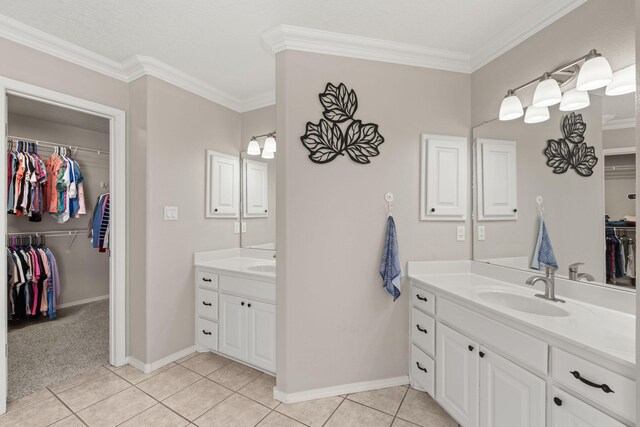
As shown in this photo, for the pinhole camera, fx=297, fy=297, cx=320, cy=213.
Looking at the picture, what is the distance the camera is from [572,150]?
1.65 metres

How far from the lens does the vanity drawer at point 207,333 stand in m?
2.61

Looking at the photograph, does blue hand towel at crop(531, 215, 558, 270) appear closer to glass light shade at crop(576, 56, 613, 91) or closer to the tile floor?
glass light shade at crop(576, 56, 613, 91)

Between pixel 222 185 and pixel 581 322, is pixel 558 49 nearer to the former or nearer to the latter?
pixel 581 322

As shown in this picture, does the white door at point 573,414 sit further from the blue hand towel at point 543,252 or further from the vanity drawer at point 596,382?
the blue hand towel at point 543,252

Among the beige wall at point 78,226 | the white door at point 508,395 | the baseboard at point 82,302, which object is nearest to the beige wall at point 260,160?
the white door at point 508,395

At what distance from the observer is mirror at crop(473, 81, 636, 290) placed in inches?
55.7

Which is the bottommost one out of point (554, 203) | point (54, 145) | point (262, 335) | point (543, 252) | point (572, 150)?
point (262, 335)

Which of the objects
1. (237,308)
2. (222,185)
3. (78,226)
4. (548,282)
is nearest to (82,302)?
(78,226)

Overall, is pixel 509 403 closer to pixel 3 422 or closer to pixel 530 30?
pixel 530 30

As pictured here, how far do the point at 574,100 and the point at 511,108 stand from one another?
0.33m

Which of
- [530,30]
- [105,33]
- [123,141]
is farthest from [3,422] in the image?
[530,30]

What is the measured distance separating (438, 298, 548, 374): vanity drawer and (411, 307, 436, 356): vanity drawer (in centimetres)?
14

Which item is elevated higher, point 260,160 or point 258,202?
point 260,160

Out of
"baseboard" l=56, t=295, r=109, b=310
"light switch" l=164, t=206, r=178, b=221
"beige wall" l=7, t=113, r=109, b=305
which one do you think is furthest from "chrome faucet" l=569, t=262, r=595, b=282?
"baseboard" l=56, t=295, r=109, b=310
